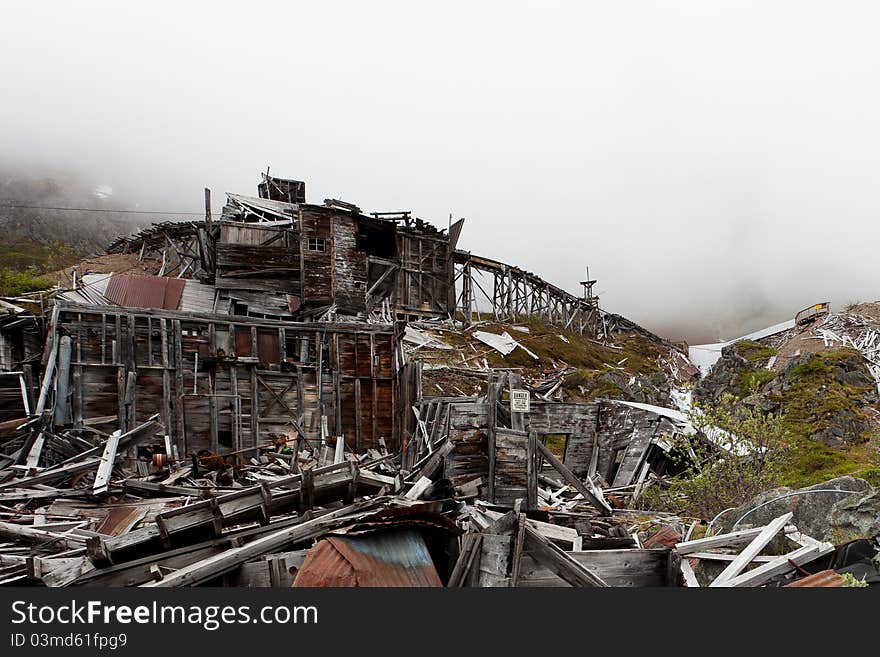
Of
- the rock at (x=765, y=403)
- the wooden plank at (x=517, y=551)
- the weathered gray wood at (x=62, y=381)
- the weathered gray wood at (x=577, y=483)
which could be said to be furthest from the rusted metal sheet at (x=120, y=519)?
the rock at (x=765, y=403)

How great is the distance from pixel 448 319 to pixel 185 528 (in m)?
26.4

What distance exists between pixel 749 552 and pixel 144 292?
23263mm

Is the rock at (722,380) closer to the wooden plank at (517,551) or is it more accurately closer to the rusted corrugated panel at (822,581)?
the rusted corrugated panel at (822,581)

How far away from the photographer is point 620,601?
4.70 meters

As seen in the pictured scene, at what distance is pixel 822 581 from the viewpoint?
584cm

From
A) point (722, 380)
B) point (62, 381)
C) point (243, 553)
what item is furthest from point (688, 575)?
point (722, 380)

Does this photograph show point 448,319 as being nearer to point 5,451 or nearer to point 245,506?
point 5,451

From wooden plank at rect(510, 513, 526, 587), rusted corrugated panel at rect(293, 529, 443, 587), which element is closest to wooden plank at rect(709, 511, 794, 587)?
wooden plank at rect(510, 513, 526, 587)

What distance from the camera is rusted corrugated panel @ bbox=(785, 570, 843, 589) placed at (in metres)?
5.72

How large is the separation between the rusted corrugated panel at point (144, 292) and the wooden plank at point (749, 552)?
22.5 m

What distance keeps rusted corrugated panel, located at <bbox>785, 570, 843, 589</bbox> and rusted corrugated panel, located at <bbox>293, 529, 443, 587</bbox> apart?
371 cm

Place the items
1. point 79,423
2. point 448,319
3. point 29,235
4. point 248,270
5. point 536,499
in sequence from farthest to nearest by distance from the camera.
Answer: point 29,235 < point 448,319 < point 248,270 < point 79,423 < point 536,499

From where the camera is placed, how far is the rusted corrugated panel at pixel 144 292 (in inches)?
905

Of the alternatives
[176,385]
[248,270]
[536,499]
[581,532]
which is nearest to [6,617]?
[581,532]
